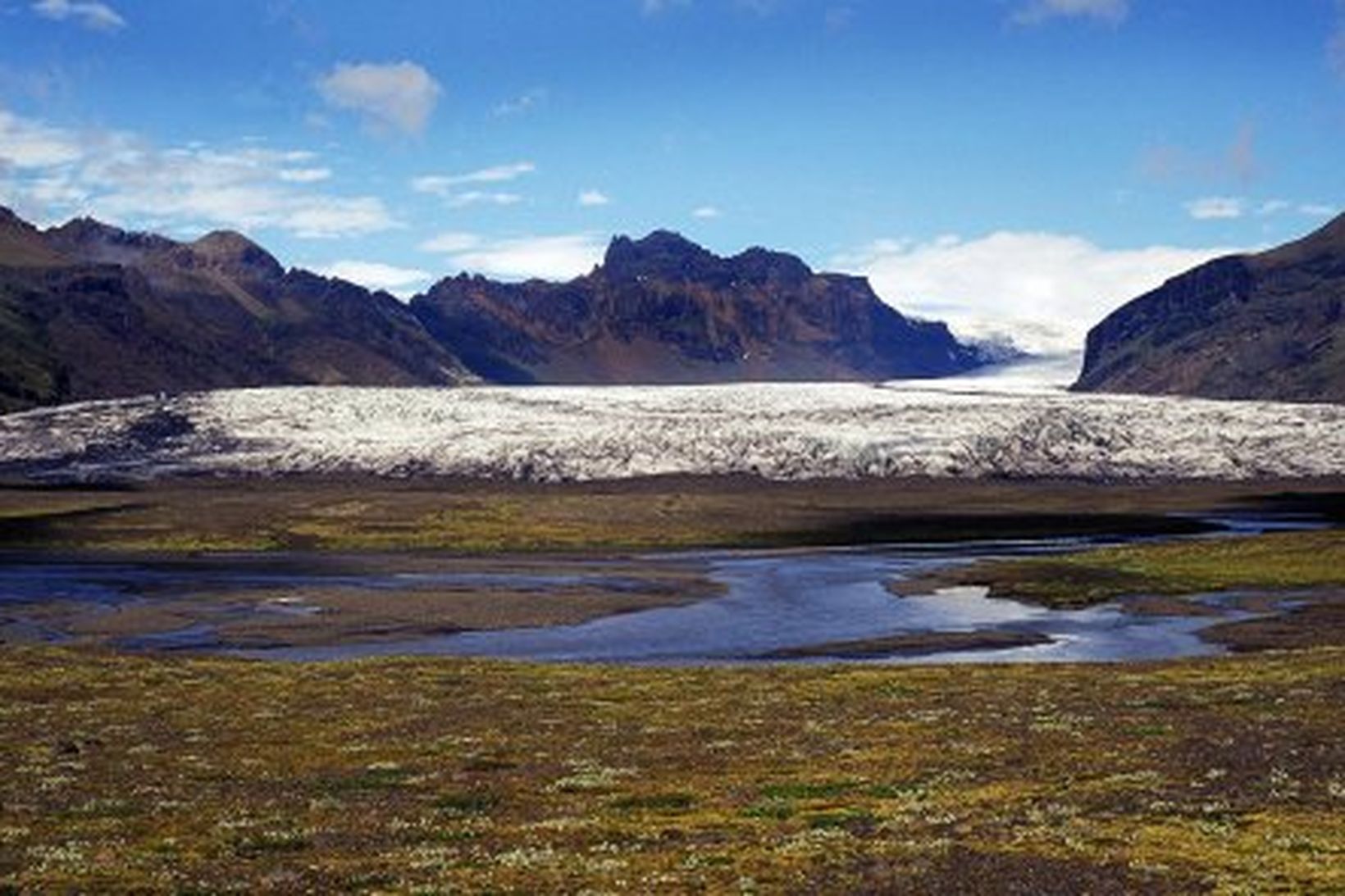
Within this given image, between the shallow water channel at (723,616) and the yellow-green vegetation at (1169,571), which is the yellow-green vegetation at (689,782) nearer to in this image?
the shallow water channel at (723,616)

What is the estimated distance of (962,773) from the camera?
36.7 meters

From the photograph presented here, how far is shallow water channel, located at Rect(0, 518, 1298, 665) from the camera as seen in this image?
76.8m

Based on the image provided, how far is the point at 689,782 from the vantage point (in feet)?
121

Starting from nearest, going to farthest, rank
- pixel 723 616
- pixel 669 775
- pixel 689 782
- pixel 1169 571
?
pixel 689 782 < pixel 669 775 < pixel 723 616 < pixel 1169 571

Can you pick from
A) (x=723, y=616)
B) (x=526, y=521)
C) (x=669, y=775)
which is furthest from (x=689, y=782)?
(x=526, y=521)

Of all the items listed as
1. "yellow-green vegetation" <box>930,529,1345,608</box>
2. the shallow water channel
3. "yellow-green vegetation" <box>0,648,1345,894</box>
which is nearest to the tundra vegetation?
"yellow-green vegetation" <box>0,648,1345,894</box>

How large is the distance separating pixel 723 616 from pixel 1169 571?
119 feet

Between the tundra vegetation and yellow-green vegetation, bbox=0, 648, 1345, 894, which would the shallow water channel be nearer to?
the tundra vegetation

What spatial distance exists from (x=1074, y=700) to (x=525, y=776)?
67.6ft

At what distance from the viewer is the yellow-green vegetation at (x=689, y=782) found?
2603 cm

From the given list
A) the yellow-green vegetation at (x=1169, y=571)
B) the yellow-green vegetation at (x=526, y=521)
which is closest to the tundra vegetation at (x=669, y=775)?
the yellow-green vegetation at (x=1169, y=571)

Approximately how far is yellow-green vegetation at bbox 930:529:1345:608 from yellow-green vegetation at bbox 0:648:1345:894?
128 feet

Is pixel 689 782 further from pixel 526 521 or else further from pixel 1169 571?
pixel 526 521

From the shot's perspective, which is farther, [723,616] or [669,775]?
[723,616]
